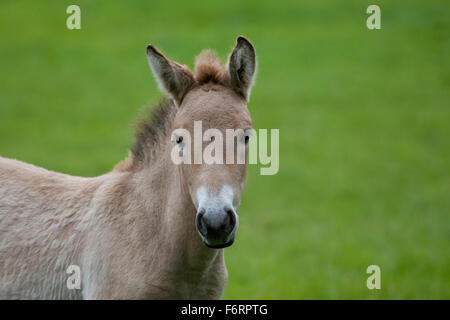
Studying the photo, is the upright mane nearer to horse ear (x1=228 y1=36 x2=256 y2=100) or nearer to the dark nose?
horse ear (x1=228 y1=36 x2=256 y2=100)

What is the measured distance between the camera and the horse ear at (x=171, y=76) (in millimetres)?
4746

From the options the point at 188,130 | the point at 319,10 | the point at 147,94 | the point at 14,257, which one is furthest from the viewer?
the point at 319,10

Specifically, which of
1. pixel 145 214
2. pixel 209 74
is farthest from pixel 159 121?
pixel 145 214

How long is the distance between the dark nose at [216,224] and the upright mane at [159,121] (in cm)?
122

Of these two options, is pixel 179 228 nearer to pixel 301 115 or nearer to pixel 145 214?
pixel 145 214

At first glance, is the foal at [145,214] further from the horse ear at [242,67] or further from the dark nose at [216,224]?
the dark nose at [216,224]

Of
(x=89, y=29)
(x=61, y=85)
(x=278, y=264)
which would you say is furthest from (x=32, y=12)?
(x=278, y=264)

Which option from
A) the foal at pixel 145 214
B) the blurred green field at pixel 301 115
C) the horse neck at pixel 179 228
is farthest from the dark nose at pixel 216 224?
the blurred green field at pixel 301 115

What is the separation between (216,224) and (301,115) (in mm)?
15732

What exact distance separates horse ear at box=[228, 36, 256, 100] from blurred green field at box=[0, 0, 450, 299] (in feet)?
6.81

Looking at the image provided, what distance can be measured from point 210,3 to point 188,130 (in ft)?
80.3

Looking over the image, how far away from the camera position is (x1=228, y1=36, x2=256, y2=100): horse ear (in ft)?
15.5

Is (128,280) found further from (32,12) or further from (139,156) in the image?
(32,12)
